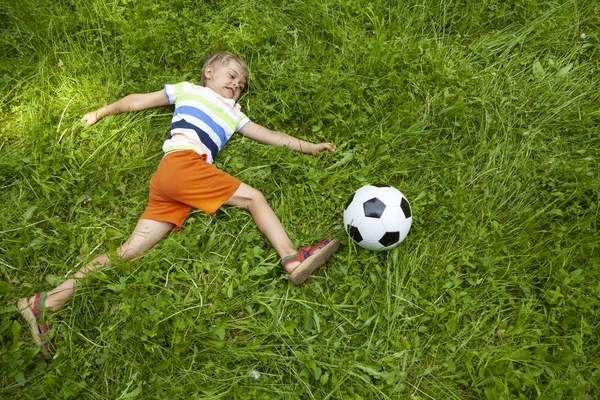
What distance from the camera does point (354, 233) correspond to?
2875mm

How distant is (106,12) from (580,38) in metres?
4.35

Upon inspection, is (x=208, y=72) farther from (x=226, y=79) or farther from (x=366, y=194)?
(x=366, y=194)

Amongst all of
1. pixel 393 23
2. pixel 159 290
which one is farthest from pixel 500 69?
pixel 159 290

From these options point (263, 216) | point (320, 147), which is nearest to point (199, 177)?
point (263, 216)

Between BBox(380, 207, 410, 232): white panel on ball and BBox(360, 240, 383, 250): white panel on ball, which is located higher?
BBox(380, 207, 410, 232): white panel on ball

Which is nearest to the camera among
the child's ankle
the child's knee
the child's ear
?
the child's ankle

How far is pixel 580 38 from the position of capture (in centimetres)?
380

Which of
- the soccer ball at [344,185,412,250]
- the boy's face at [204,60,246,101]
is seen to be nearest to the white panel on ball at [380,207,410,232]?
the soccer ball at [344,185,412,250]

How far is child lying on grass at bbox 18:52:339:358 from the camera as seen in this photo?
112 inches

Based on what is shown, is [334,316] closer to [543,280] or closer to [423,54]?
[543,280]

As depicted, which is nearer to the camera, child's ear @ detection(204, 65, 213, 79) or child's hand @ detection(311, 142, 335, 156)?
child's hand @ detection(311, 142, 335, 156)

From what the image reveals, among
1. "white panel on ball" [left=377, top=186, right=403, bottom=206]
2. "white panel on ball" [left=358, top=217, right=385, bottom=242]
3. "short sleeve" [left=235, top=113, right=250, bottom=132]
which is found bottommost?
"white panel on ball" [left=358, top=217, right=385, bottom=242]

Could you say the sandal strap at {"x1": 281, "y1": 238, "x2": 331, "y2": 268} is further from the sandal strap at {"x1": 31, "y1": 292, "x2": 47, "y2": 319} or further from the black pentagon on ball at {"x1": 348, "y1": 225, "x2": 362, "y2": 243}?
the sandal strap at {"x1": 31, "y1": 292, "x2": 47, "y2": 319}

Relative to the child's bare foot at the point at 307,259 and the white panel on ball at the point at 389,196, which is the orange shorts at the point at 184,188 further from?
the white panel on ball at the point at 389,196
